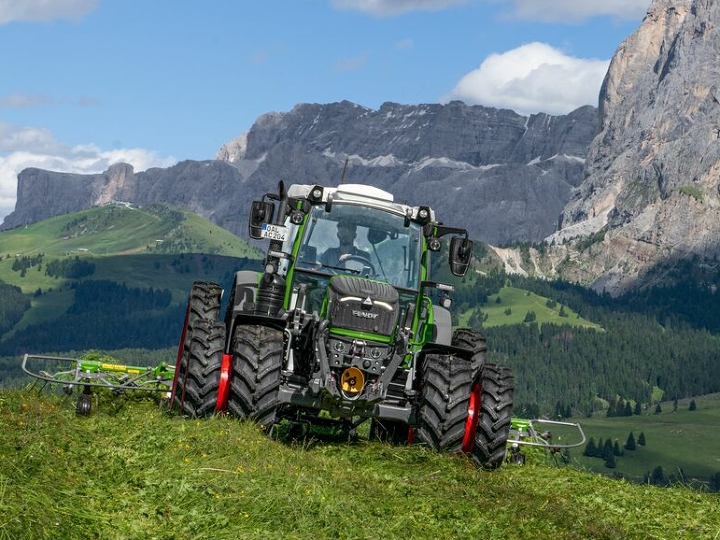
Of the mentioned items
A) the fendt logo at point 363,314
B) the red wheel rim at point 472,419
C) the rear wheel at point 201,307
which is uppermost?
the fendt logo at point 363,314

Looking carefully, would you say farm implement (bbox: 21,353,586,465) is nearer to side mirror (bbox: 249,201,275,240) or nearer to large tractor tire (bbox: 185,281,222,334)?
large tractor tire (bbox: 185,281,222,334)

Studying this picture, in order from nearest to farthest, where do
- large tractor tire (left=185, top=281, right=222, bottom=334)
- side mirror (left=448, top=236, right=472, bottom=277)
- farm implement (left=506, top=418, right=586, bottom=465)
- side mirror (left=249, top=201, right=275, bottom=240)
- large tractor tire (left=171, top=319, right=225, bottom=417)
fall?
large tractor tire (left=171, top=319, right=225, bottom=417), side mirror (left=249, top=201, right=275, bottom=240), side mirror (left=448, top=236, right=472, bottom=277), farm implement (left=506, top=418, right=586, bottom=465), large tractor tire (left=185, top=281, right=222, bottom=334)

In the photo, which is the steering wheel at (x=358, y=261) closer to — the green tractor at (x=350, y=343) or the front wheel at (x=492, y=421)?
the green tractor at (x=350, y=343)

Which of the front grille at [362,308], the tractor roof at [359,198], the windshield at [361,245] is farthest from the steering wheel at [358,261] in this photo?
the front grille at [362,308]

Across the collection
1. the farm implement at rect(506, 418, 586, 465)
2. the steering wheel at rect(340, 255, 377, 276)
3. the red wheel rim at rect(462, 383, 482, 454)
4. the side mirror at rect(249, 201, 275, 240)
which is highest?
the side mirror at rect(249, 201, 275, 240)

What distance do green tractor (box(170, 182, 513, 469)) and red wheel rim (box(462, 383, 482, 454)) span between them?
0.02 m

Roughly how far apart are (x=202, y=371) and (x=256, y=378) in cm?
97

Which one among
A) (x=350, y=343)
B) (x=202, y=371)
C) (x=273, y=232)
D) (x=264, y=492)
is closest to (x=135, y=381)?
(x=202, y=371)

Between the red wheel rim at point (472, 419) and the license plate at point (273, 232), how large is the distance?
4103 millimetres

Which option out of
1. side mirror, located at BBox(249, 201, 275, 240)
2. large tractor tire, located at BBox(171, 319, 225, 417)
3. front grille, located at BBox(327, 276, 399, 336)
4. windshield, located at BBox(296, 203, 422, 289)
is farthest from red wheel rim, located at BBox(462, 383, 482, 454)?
side mirror, located at BBox(249, 201, 275, 240)

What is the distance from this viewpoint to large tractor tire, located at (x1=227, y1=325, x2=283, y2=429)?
15.4 meters

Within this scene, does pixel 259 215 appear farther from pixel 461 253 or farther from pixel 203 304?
pixel 461 253

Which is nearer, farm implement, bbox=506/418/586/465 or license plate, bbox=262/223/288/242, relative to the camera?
license plate, bbox=262/223/288/242

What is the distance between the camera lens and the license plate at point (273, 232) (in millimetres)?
17297
